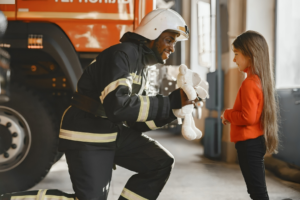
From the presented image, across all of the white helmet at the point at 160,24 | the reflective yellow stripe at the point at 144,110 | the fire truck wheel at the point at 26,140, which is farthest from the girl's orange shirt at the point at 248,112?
the fire truck wheel at the point at 26,140

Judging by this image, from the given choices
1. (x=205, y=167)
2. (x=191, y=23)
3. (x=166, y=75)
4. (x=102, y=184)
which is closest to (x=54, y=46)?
(x=166, y=75)

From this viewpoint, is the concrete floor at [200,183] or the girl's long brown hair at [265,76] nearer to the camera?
the girl's long brown hair at [265,76]

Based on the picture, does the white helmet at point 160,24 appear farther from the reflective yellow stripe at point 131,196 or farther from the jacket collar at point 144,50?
the reflective yellow stripe at point 131,196

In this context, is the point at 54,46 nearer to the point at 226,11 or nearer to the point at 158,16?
the point at 158,16

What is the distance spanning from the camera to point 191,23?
8039 mm

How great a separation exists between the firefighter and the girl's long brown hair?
46 centimetres

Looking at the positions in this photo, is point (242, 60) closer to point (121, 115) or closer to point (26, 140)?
point (121, 115)

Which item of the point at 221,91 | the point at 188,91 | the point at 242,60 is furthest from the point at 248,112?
the point at 221,91

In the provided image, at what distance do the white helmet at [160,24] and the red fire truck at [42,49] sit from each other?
88 centimetres

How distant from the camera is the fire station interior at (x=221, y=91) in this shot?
123 inches

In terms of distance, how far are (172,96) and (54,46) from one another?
151 centimetres

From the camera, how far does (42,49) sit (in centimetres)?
283

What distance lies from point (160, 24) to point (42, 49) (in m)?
1.31

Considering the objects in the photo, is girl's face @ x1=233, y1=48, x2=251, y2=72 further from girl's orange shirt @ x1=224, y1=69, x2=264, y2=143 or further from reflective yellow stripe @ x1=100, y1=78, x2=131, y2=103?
reflective yellow stripe @ x1=100, y1=78, x2=131, y2=103
